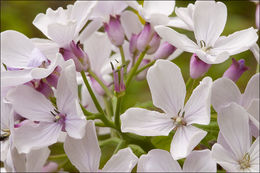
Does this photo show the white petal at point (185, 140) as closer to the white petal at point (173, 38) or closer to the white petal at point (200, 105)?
the white petal at point (200, 105)

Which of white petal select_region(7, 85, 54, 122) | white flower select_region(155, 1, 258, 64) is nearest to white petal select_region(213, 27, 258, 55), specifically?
white flower select_region(155, 1, 258, 64)

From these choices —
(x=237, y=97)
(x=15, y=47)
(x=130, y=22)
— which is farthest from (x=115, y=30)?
(x=237, y=97)

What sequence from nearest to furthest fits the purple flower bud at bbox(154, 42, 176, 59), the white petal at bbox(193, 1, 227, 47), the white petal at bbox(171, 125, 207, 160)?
the white petal at bbox(171, 125, 207, 160) < the white petal at bbox(193, 1, 227, 47) < the purple flower bud at bbox(154, 42, 176, 59)

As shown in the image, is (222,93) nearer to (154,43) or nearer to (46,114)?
(154,43)

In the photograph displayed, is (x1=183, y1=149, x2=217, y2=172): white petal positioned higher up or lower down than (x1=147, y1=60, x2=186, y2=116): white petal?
lower down

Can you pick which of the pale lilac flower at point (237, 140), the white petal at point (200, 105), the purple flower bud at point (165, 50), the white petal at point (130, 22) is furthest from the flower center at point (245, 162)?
the white petal at point (130, 22)

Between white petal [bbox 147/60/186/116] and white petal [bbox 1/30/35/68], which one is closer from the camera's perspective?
white petal [bbox 147/60/186/116]

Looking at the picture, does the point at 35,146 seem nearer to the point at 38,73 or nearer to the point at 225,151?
the point at 38,73

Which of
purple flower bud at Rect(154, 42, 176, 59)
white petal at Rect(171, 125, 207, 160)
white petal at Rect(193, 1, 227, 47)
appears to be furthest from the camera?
purple flower bud at Rect(154, 42, 176, 59)

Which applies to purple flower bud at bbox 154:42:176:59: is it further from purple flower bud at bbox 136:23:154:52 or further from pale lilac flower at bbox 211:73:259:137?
pale lilac flower at bbox 211:73:259:137
